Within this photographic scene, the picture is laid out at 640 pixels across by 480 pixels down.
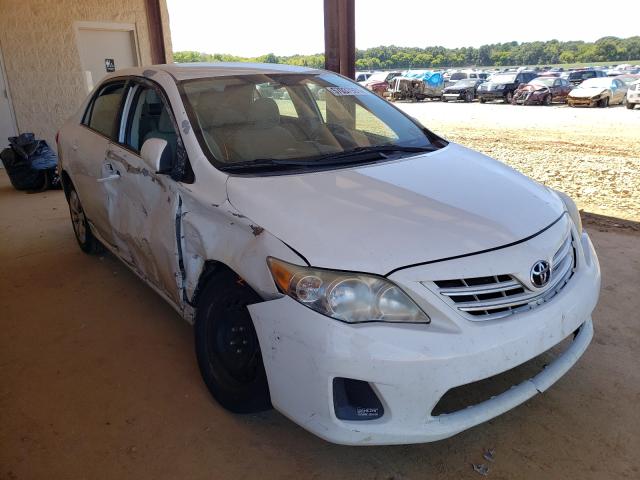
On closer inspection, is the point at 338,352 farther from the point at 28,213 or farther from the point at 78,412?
the point at 28,213

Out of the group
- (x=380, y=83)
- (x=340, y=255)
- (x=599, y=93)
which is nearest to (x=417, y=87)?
(x=380, y=83)

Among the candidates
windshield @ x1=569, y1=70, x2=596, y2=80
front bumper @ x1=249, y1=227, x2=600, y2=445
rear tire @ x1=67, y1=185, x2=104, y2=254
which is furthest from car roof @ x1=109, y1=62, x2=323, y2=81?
windshield @ x1=569, y1=70, x2=596, y2=80

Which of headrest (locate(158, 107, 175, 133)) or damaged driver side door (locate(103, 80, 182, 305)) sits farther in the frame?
headrest (locate(158, 107, 175, 133))

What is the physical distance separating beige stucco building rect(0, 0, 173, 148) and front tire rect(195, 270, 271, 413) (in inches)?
268

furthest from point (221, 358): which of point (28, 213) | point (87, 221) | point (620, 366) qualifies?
point (28, 213)

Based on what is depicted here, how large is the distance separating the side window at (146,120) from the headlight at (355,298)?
1454 mm

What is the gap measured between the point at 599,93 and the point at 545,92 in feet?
8.53

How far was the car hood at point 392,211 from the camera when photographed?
1910 mm

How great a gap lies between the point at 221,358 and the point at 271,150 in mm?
1086

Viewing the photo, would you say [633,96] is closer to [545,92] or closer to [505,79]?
[545,92]

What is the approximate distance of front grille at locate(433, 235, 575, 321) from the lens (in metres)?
1.86

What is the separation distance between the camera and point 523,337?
1896 millimetres

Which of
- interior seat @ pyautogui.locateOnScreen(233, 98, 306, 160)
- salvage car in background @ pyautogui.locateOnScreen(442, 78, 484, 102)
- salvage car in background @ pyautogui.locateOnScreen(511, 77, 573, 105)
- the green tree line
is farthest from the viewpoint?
the green tree line

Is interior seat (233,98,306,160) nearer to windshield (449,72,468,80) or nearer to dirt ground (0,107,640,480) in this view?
dirt ground (0,107,640,480)
